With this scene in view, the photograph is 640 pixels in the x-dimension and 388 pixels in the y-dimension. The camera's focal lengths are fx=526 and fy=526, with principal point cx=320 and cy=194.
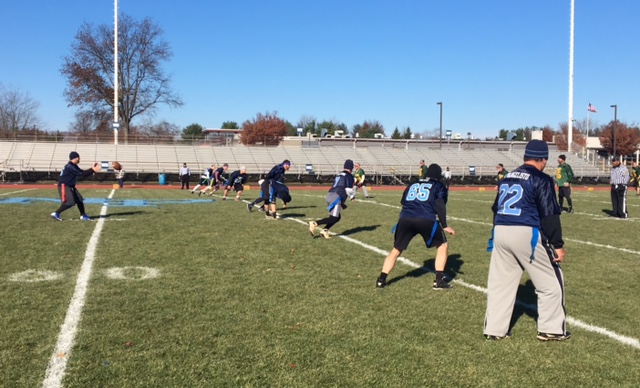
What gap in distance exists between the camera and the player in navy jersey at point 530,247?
4.74 metres

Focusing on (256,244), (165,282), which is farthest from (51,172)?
(165,282)

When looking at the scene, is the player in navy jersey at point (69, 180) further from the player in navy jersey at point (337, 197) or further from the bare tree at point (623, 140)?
the bare tree at point (623, 140)

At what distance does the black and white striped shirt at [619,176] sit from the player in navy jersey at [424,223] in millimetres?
11508

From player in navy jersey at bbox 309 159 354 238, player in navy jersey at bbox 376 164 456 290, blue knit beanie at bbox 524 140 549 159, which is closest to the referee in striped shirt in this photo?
player in navy jersey at bbox 309 159 354 238

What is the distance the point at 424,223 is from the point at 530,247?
206 cm

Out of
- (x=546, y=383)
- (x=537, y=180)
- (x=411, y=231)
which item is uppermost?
(x=537, y=180)

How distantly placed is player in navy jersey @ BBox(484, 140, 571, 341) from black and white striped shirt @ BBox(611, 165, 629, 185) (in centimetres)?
1276

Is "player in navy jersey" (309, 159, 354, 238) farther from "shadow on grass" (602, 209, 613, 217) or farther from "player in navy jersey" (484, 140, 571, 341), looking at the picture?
"shadow on grass" (602, 209, 613, 217)

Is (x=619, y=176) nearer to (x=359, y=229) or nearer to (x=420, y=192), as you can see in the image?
(x=359, y=229)

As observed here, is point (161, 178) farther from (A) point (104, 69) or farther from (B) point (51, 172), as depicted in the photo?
(A) point (104, 69)

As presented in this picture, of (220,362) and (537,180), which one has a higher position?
(537,180)

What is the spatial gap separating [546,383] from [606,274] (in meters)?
4.71

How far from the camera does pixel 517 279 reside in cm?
495

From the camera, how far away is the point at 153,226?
12.5m
